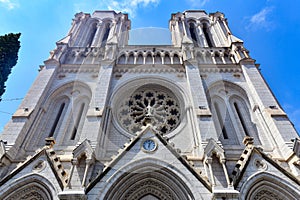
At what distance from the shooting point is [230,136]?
1220 cm

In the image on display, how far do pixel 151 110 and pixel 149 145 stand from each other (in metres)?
3.46

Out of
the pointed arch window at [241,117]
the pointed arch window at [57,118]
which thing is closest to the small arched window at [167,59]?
the pointed arch window at [241,117]

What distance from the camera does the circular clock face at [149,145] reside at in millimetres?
9305

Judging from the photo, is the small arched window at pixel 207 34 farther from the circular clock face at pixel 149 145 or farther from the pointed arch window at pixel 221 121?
the circular clock face at pixel 149 145

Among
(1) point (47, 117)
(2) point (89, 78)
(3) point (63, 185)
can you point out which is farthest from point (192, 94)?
(1) point (47, 117)

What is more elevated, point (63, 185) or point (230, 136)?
point (230, 136)

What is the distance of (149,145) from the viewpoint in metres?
9.41

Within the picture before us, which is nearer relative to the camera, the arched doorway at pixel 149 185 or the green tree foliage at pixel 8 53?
the arched doorway at pixel 149 185

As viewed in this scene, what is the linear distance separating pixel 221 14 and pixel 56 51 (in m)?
18.6

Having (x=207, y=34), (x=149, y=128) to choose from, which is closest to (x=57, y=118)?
(x=149, y=128)

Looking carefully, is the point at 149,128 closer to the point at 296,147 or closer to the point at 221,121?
the point at 221,121

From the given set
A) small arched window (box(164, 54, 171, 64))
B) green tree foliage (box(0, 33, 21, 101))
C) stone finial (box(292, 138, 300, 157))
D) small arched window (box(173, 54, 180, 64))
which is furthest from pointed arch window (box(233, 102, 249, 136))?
green tree foliage (box(0, 33, 21, 101))

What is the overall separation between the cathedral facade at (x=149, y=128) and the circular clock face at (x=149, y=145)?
0.05 m

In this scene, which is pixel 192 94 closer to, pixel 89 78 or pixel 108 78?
pixel 108 78
